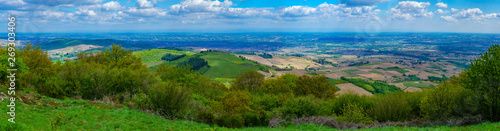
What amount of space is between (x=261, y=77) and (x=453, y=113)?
4409cm

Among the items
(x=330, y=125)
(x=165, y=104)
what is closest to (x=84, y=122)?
(x=165, y=104)

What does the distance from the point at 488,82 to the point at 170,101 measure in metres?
35.6

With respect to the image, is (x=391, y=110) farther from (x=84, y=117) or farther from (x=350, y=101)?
(x=84, y=117)

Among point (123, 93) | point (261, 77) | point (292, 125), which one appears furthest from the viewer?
point (261, 77)

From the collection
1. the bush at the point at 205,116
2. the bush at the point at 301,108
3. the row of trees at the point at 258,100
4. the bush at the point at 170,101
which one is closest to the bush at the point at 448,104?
the row of trees at the point at 258,100

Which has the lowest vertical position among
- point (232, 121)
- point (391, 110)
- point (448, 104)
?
point (232, 121)

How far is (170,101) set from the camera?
27.6m

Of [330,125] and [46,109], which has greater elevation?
[46,109]

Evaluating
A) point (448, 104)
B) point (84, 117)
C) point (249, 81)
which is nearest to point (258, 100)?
point (84, 117)

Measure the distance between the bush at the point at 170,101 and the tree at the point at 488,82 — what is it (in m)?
32.9

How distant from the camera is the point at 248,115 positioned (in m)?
28.0

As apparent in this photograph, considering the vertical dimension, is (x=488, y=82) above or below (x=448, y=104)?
above

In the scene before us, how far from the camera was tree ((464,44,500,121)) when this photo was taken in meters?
26.1

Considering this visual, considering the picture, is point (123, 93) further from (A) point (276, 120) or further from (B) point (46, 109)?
(A) point (276, 120)
